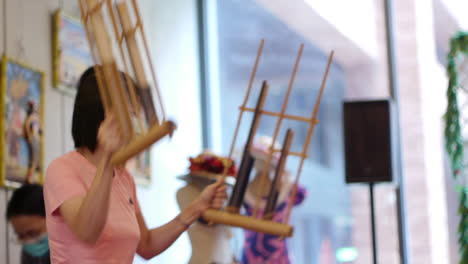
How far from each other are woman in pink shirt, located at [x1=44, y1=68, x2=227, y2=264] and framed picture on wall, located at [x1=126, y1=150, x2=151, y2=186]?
3086 millimetres

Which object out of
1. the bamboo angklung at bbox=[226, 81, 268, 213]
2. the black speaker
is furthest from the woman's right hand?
the black speaker

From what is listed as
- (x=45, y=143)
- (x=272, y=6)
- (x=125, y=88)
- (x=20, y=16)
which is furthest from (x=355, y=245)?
(x=125, y=88)

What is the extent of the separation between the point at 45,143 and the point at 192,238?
3.06 feet

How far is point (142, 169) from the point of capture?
16.4ft

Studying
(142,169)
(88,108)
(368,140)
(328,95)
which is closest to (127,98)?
(88,108)

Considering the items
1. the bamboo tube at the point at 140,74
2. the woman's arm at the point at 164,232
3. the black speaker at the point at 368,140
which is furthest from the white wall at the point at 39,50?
the bamboo tube at the point at 140,74

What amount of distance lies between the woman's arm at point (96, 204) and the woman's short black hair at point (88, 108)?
173mm

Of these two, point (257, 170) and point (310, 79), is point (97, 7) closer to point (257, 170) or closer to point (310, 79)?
point (257, 170)

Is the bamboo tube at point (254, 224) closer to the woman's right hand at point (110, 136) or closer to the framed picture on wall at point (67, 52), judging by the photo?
the woman's right hand at point (110, 136)

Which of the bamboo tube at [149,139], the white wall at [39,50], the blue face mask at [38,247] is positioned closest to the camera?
the bamboo tube at [149,139]

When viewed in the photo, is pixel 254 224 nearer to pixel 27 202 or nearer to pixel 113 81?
pixel 113 81

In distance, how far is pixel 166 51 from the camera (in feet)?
18.6

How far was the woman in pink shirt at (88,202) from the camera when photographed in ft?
4.80

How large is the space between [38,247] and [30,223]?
0.11m
